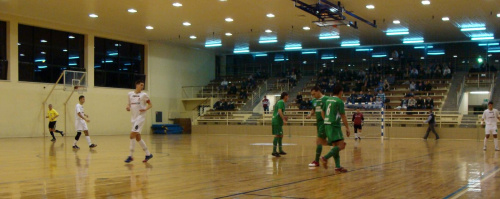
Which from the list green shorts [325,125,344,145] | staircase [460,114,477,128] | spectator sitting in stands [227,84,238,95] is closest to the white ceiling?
staircase [460,114,477,128]

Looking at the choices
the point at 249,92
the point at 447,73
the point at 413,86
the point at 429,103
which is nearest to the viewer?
the point at 429,103

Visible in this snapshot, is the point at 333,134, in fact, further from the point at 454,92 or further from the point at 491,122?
the point at 454,92

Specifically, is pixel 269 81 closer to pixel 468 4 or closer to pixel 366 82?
pixel 366 82

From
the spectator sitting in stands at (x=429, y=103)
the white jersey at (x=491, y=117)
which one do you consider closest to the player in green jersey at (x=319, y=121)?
the white jersey at (x=491, y=117)

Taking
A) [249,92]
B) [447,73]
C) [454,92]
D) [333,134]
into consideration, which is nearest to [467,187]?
[333,134]

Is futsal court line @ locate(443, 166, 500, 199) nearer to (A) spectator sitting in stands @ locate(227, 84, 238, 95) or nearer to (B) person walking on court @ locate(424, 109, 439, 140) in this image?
(B) person walking on court @ locate(424, 109, 439, 140)

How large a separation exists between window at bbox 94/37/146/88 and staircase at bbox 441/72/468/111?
19032mm

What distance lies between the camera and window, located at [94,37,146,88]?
30.3 metres

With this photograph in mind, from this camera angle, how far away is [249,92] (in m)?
37.1

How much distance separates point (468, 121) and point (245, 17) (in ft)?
43.7

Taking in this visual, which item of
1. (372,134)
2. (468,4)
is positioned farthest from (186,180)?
(372,134)

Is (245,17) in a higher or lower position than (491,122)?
higher

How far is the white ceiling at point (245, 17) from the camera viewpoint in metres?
22.1

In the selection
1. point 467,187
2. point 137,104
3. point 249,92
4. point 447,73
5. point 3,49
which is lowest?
point 467,187
